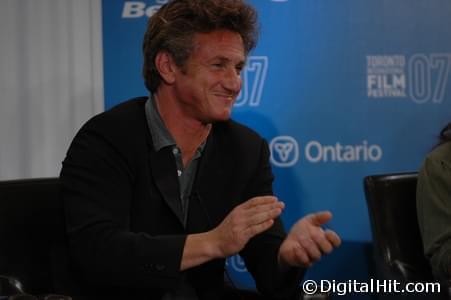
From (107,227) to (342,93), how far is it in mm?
1485

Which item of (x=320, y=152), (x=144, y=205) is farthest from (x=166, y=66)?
(x=320, y=152)

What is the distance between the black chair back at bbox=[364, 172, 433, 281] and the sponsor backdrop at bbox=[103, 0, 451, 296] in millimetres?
558

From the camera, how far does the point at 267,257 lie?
178 centimetres

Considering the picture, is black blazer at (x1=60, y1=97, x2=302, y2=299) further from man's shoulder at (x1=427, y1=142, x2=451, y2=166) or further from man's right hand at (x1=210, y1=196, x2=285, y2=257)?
man's shoulder at (x1=427, y1=142, x2=451, y2=166)

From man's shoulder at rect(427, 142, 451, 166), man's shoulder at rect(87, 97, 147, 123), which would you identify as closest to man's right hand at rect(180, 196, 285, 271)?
man's shoulder at rect(87, 97, 147, 123)

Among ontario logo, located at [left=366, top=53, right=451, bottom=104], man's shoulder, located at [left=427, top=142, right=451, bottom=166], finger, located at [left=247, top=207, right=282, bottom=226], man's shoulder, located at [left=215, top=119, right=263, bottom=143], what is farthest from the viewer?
ontario logo, located at [left=366, top=53, right=451, bottom=104]

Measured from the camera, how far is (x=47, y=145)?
9.48ft

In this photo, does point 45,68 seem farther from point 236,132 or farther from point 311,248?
point 311,248

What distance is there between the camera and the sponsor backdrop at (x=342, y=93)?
274cm

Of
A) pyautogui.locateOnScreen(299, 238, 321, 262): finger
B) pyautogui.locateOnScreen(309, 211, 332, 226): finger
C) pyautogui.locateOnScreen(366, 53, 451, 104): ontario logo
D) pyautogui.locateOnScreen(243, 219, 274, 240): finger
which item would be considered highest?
pyautogui.locateOnScreen(366, 53, 451, 104): ontario logo

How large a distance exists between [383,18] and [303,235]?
1507 millimetres

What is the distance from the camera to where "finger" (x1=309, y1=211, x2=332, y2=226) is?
1502mm

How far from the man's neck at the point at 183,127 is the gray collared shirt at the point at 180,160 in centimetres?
2

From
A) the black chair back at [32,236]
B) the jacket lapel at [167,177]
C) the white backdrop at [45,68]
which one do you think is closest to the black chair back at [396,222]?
the jacket lapel at [167,177]
